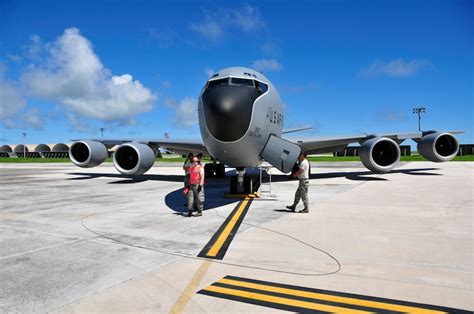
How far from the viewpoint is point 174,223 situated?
708 cm

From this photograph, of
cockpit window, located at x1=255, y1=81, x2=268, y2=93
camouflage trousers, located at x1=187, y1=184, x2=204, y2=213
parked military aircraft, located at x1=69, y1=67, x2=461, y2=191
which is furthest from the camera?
cockpit window, located at x1=255, y1=81, x2=268, y2=93

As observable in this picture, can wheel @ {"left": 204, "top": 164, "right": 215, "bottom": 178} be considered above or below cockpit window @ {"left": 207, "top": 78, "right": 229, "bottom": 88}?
below

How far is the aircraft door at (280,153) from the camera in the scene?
31.0 ft

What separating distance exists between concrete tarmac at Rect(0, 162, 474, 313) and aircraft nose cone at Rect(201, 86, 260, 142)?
215cm

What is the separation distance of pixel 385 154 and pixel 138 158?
1291 centimetres

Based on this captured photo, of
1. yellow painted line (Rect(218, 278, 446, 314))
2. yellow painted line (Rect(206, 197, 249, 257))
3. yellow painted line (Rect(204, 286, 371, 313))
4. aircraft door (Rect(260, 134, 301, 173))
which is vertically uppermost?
aircraft door (Rect(260, 134, 301, 173))

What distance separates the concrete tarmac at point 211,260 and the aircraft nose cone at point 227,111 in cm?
215

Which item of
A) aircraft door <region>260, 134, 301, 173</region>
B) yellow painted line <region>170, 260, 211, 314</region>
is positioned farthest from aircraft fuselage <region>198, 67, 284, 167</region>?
yellow painted line <region>170, 260, 211, 314</region>

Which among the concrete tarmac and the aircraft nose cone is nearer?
the concrete tarmac

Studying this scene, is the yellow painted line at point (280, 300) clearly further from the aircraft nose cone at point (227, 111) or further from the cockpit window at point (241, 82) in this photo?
the cockpit window at point (241, 82)

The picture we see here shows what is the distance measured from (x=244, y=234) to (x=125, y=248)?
2142 mm

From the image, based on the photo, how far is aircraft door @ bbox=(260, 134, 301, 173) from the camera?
9.45m

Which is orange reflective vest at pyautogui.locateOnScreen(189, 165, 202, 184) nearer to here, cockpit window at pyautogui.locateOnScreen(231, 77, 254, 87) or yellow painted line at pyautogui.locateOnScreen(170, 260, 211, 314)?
cockpit window at pyautogui.locateOnScreen(231, 77, 254, 87)

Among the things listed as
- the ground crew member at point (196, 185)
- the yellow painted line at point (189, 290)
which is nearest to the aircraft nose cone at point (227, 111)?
the ground crew member at point (196, 185)
